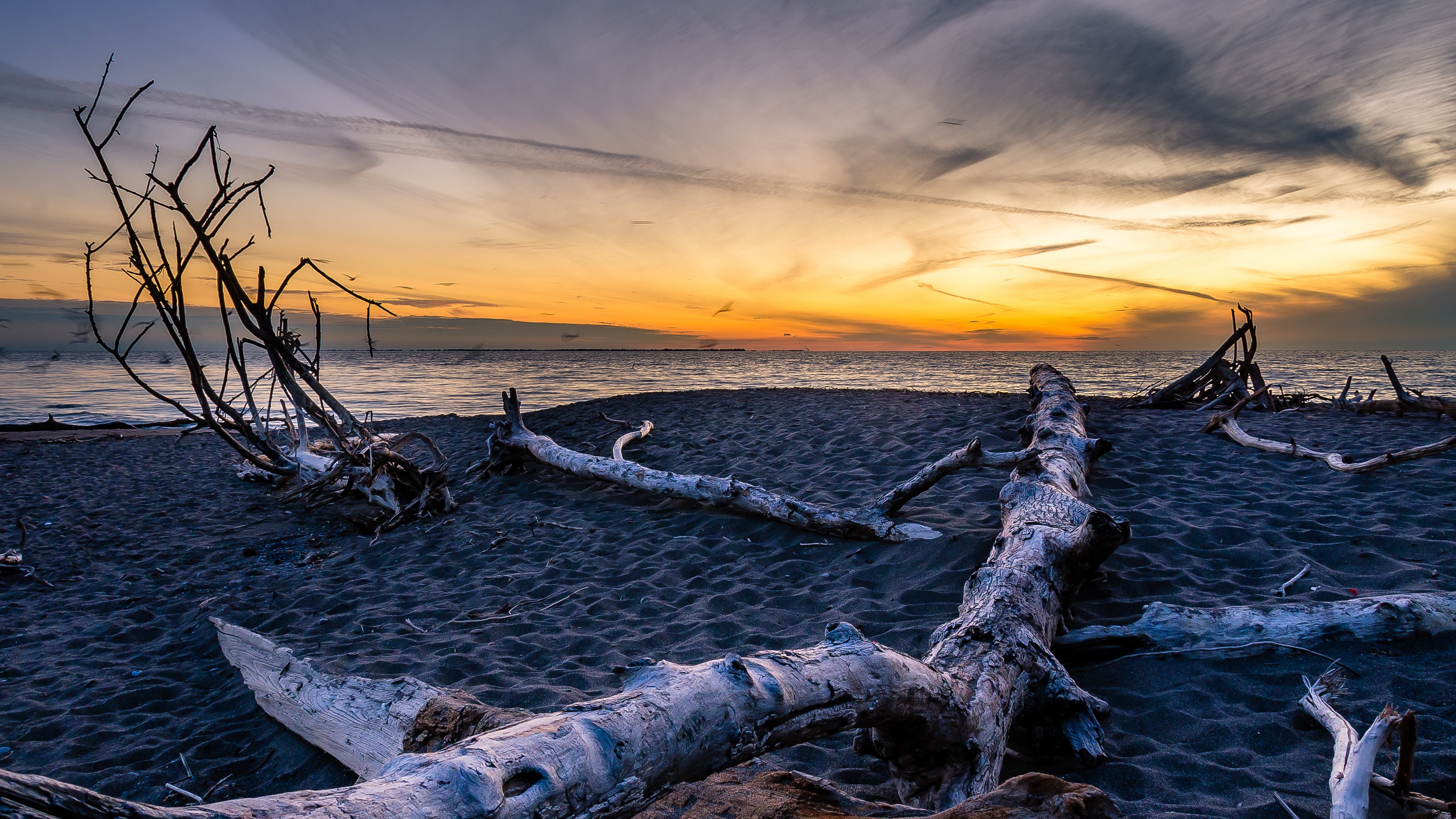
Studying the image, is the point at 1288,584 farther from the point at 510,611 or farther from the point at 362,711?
the point at 362,711

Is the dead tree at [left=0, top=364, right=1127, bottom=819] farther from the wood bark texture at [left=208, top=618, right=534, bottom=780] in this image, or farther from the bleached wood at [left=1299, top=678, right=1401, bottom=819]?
the bleached wood at [left=1299, top=678, right=1401, bottom=819]

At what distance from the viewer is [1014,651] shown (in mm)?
2420

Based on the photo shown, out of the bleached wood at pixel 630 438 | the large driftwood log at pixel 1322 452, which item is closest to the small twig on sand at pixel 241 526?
the bleached wood at pixel 630 438

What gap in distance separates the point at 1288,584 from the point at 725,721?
349 cm

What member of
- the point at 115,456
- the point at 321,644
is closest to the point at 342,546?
the point at 321,644

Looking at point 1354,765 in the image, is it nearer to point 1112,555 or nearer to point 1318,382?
point 1112,555

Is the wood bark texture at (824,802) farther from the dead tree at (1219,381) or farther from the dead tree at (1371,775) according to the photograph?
the dead tree at (1219,381)

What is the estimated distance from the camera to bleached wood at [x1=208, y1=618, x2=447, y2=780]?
250cm

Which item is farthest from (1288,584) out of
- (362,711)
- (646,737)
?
(362,711)

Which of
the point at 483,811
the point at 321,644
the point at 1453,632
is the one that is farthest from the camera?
the point at 321,644

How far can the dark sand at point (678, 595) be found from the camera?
249 cm

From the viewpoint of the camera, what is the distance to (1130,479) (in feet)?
19.7

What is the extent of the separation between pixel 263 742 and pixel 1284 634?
465 cm

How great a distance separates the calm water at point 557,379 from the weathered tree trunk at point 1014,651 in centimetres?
1534
